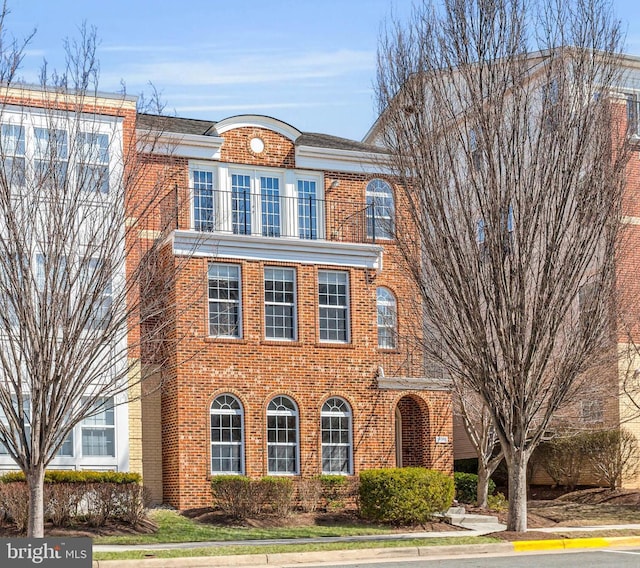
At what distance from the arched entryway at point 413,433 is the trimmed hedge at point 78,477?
8529mm

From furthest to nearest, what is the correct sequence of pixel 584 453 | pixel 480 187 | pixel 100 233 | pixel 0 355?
1. pixel 584 453
2. pixel 480 187
3. pixel 100 233
4. pixel 0 355

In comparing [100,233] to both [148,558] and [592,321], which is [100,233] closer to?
[148,558]

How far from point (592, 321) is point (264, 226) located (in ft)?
37.5

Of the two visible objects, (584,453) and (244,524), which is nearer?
(244,524)

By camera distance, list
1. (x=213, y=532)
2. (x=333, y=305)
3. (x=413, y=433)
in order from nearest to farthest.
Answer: (x=213, y=532)
(x=333, y=305)
(x=413, y=433)

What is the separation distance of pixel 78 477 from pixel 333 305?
817 cm

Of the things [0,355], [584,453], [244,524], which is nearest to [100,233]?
[0,355]

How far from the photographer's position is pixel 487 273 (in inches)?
732

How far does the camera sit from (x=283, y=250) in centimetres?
2580

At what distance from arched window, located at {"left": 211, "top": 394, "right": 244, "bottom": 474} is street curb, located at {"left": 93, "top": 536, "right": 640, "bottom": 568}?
27.4ft

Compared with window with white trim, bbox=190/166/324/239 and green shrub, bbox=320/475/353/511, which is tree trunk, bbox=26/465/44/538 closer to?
green shrub, bbox=320/475/353/511

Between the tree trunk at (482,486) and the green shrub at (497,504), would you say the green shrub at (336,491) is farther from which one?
the green shrub at (497,504)

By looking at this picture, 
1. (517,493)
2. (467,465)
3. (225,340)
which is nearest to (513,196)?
(517,493)

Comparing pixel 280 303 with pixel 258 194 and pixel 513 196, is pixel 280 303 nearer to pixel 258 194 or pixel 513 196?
pixel 258 194
